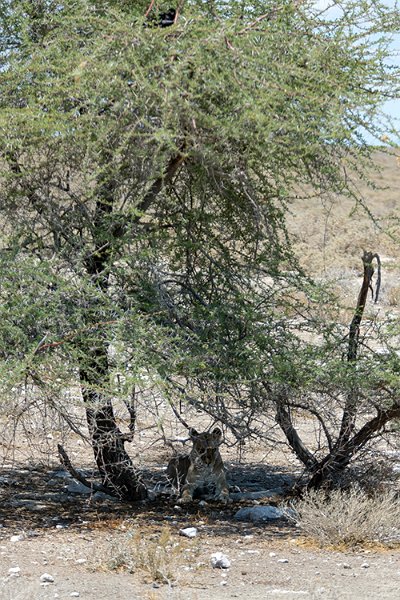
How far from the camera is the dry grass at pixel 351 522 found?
295 inches

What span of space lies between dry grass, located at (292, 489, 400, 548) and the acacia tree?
0.91m

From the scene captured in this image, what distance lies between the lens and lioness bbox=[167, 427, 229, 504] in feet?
28.4

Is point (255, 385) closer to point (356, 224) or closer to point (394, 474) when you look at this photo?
point (394, 474)

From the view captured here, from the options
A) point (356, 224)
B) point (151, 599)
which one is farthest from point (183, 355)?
point (356, 224)

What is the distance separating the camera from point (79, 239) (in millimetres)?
7984

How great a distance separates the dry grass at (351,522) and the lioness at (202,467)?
1.12 meters

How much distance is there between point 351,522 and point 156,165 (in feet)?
9.35

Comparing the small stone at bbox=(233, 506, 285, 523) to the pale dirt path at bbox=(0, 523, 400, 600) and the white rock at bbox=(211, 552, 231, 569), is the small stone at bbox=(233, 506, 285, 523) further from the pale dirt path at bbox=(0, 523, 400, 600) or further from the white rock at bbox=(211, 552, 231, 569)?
the white rock at bbox=(211, 552, 231, 569)

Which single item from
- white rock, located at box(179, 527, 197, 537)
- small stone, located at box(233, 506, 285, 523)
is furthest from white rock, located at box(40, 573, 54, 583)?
small stone, located at box(233, 506, 285, 523)

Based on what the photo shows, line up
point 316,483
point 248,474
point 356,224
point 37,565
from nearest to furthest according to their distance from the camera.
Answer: point 37,565
point 316,483
point 248,474
point 356,224

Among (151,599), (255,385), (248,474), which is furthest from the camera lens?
(248,474)

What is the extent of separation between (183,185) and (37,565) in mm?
3624

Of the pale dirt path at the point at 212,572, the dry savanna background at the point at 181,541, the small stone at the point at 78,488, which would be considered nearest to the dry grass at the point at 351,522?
the dry savanna background at the point at 181,541

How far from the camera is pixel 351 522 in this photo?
7492 millimetres
